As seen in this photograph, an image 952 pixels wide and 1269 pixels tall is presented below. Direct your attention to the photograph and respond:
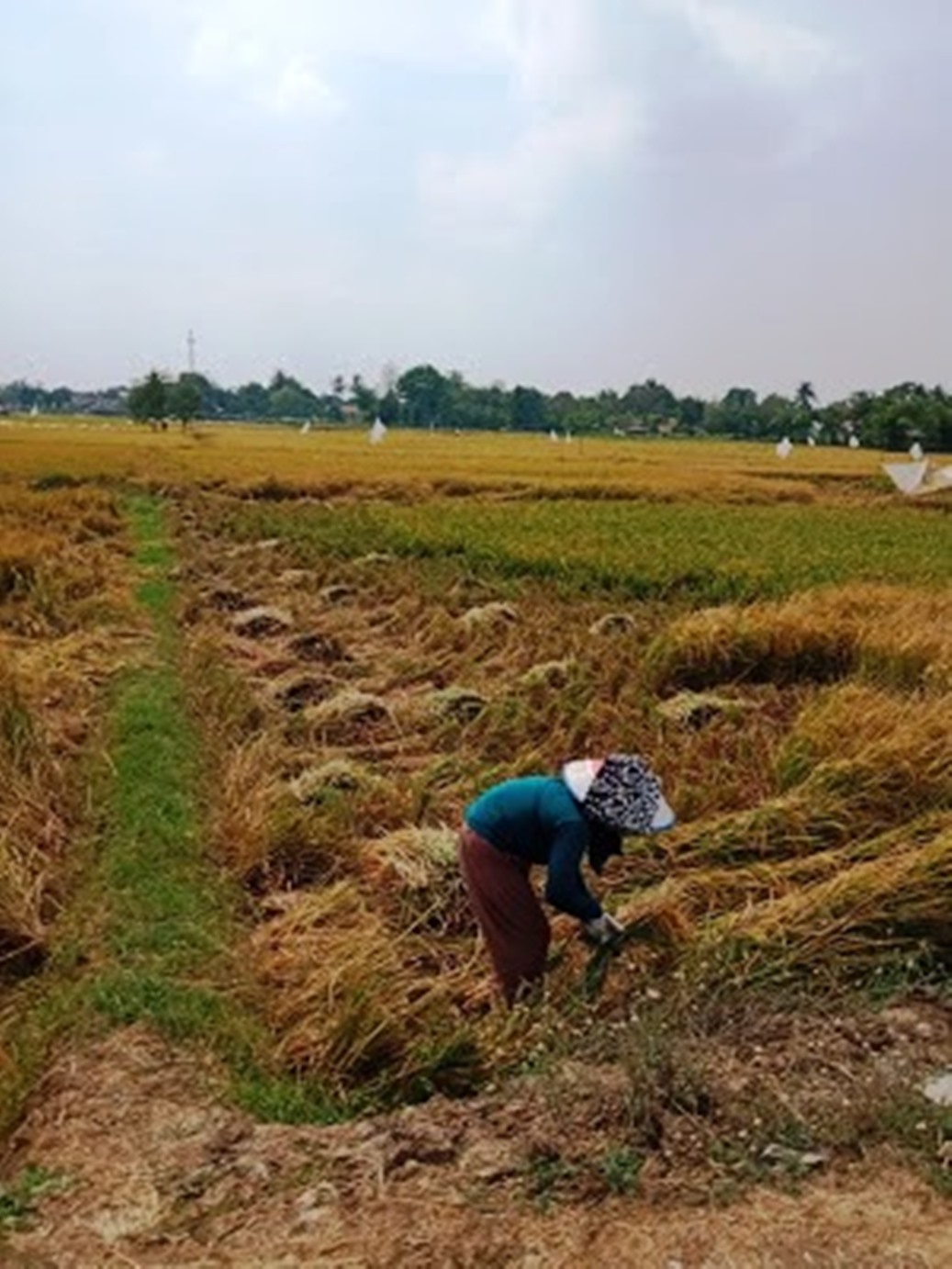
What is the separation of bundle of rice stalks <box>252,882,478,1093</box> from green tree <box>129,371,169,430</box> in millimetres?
72724

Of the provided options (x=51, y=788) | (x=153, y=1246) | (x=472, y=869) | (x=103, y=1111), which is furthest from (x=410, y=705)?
(x=153, y=1246)

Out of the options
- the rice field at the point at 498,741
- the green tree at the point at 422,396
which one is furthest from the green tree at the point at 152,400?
the rice field at the point at 498,741

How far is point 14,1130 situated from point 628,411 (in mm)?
120969

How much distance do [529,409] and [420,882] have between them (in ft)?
369

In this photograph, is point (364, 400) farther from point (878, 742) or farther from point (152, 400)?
point (878, 742)

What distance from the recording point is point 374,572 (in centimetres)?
1659

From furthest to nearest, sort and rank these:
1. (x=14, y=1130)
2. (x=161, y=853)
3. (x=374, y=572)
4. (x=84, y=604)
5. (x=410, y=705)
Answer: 1. (x=374, y=572)
2. (x=84, y=604)
3. (x=410, y=705)
4. (x=161, y=853)
5. (x=14, y=1130)

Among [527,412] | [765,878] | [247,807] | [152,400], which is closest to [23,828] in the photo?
Result: [247,807]

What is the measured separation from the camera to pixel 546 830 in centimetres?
498

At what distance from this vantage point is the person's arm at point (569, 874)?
4.66 m

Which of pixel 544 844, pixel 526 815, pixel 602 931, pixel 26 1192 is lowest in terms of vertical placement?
pixel 26 1192

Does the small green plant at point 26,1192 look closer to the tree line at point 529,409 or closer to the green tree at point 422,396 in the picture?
the tree line at point 529,409

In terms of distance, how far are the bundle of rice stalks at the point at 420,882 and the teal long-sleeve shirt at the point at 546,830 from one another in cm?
87

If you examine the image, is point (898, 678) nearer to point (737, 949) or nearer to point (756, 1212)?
point (737, 949)
